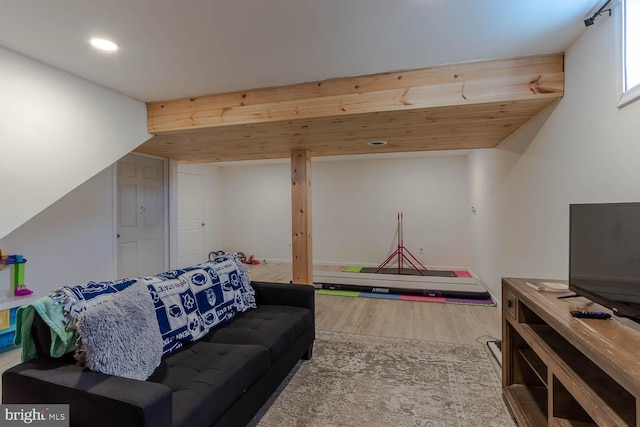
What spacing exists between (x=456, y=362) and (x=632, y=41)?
228cm

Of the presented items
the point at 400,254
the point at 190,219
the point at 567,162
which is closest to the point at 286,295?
the point at 567,162

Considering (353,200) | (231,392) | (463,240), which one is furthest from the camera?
(353,200)

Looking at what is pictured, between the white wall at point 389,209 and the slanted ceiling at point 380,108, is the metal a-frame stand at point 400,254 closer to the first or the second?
the white wall at point 389,209

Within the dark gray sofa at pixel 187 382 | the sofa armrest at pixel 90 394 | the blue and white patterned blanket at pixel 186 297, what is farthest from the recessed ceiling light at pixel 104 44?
the sofa armrest at pixel 90 394

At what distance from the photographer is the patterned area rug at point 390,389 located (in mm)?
1841

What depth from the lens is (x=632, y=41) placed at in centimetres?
150

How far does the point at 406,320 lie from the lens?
11.6ft

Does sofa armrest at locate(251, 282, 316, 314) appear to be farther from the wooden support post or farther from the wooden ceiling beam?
the wooden ceiling beam

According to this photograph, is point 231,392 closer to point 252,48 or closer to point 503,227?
point 252,48

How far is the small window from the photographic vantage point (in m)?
1.46

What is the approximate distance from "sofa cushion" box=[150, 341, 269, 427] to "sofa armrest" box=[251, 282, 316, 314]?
0.81 m

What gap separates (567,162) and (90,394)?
9.35ft

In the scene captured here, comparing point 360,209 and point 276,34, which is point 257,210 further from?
point 276,34

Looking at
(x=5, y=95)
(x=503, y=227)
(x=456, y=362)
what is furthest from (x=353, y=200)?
(x=5, y=95)
